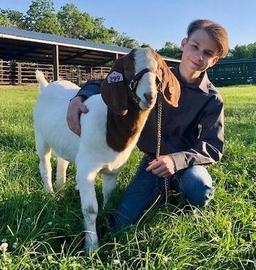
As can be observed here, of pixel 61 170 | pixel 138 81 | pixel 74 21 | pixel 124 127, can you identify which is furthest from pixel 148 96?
pixel 74 21

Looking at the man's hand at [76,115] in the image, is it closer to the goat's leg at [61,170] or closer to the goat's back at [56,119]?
the goat's back at [56,119]

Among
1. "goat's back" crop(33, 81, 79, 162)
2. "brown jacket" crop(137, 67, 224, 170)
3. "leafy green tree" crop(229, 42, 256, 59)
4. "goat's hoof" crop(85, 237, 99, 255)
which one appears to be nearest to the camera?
"goat's hoof" crop(85, 237, 99, 255)

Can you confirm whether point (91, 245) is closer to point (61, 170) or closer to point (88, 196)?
point (88, 196)

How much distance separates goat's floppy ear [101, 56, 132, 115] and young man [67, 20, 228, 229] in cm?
55

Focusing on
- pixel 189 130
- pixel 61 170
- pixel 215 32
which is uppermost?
pixel 215 32

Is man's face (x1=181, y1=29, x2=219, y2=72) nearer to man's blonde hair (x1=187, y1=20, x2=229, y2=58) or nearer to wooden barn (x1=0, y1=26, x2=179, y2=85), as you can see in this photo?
man's blonde hair (x1=187, y1=20, x2=229, y2=58)

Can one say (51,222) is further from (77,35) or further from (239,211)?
(77,35)

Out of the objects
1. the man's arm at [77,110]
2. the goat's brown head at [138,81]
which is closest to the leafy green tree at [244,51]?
the man's arm at [77,110]

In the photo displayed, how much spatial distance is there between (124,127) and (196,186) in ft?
2.13

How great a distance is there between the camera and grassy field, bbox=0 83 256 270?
94.7 inches

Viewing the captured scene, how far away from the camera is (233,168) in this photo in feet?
13.5

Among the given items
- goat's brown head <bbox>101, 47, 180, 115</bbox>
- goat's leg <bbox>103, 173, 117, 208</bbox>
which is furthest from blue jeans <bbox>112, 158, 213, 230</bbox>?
goat's brown head <bbox>101, 47, 180, 115</bbox>

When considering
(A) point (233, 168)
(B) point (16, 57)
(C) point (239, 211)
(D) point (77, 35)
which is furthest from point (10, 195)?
(D) point (77, 35)

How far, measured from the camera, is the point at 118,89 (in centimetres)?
246
